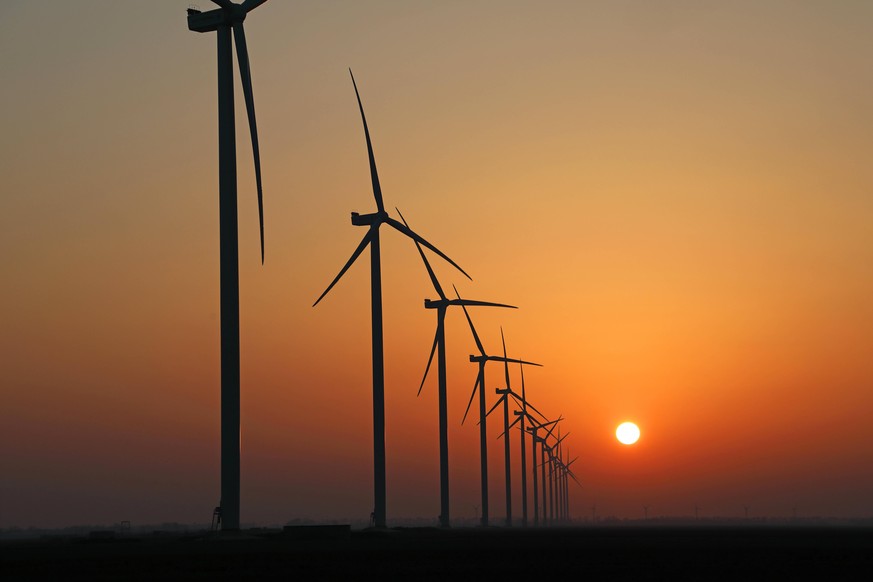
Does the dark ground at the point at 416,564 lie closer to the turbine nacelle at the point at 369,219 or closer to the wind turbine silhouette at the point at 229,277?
the wind turbine silhouette at the point at 229,277

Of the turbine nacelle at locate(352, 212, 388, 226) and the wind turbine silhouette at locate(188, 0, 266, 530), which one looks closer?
the wind turbine silhouette at locate(188, 0, 266, 530)

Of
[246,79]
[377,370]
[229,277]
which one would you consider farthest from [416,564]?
[377,370]

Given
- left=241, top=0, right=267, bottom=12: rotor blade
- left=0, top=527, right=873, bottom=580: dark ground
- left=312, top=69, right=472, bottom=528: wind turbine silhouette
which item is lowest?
left=0, top=527, right=873, bottom=580: dark ground

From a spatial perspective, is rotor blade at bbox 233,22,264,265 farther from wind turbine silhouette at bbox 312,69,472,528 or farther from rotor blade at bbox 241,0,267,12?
wind turbine silhouette at bbox 312,69,472,528

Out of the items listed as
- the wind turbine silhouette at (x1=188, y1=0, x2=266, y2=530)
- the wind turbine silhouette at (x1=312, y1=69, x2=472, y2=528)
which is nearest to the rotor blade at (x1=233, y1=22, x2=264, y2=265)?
the wind turbine silhouette at (x1=188, y1=0, x2=266, y2=530)

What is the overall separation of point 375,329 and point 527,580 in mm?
61940

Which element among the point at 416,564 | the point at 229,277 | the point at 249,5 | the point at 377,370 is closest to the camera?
the point at 416,564

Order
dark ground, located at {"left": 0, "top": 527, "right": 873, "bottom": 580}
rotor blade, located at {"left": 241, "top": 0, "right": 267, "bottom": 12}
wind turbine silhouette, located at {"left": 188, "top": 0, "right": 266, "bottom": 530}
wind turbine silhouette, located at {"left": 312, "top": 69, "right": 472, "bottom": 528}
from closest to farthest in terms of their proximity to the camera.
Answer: dark ground, located at {"left": 0, "top": 527, "right": 873, "bottom": 580} < wind turbine silhouette, located at {"left": 188, "top": 0, "right": 266, "bottom": 530} < rotor blade, located at {"left": 241, "top": 0, "right": 267, "bottom": 12} < wind turbine silhouette, located at {"left": 312, "top": 69, "right": 472, "bottom": 528}

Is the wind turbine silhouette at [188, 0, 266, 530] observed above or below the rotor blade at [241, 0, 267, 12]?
below

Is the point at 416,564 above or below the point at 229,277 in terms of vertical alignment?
below

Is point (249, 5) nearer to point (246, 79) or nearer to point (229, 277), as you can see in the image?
point (246, 79)

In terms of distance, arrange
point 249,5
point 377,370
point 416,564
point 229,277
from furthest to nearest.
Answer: point 377,370, point 249,5, point 229,277, point 416,564

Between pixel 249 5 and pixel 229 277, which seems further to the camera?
pixel 249 5

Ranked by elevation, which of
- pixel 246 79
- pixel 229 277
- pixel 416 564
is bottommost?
pixel 416 564
